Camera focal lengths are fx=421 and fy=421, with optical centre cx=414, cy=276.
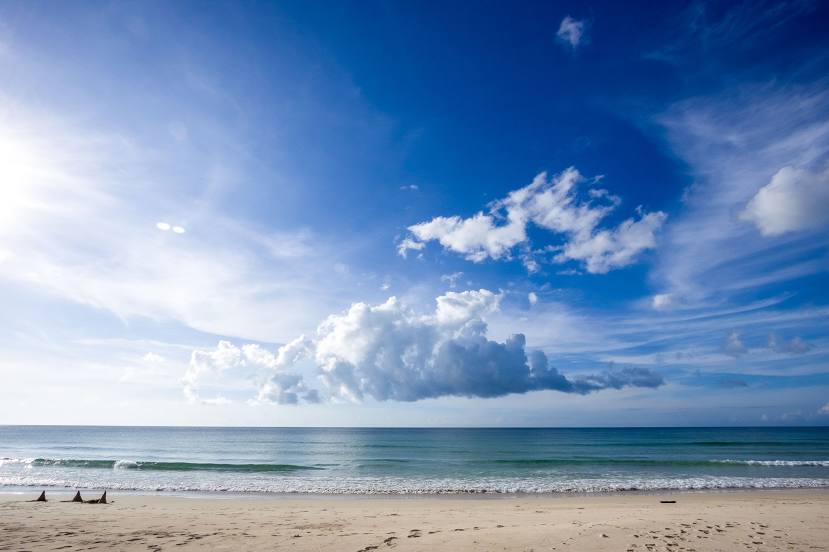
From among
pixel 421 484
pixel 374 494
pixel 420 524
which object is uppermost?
pixel 420 524

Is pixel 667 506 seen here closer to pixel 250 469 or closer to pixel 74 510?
pixel 74 510

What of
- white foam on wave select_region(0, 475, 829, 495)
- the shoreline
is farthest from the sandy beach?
white foam on wave select_region(0, 475, 829, 495)

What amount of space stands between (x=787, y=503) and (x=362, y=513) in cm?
1904

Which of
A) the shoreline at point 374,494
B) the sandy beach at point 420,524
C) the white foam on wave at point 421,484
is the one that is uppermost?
the sandy beach at point 420,524

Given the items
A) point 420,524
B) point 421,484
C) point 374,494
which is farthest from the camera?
point 421,484

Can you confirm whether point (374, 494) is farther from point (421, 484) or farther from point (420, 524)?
point (420, 524)

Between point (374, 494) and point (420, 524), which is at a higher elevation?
point (420, 524)

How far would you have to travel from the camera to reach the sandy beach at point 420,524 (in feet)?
35.6

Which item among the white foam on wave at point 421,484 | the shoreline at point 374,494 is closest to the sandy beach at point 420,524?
the shoreline at point 374,494

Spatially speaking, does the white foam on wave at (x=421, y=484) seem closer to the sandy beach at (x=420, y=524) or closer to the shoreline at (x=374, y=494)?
the shoreline at (x=374, y=494)

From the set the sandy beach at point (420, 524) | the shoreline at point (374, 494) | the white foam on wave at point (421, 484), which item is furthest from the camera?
the white foam on wave at point (421, 484)

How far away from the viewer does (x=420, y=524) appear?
45.1ft

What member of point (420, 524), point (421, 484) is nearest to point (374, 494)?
point (421, 484)

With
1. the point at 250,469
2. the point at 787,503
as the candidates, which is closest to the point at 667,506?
the point at 787,503
